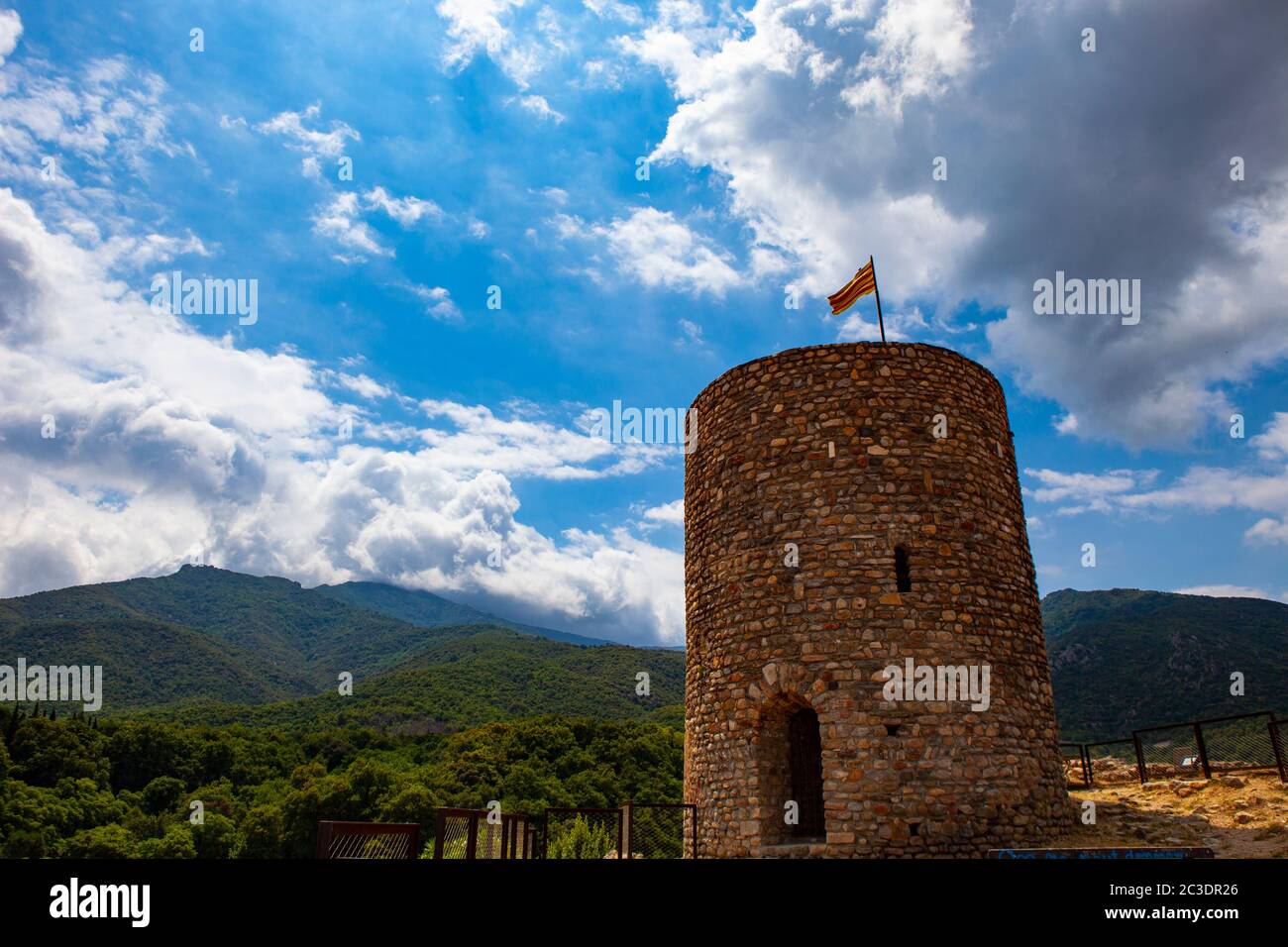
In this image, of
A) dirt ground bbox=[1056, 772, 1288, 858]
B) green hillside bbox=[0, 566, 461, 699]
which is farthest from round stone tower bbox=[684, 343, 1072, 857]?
green hillside bbox=[0, 566, 461, 699]

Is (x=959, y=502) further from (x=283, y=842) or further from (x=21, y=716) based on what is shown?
(x=21, y=716)

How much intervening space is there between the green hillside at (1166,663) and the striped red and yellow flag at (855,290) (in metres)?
26.7

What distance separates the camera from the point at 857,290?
45.0 feet

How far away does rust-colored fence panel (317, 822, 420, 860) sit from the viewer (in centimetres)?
652

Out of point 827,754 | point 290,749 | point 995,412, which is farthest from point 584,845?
point 290,749

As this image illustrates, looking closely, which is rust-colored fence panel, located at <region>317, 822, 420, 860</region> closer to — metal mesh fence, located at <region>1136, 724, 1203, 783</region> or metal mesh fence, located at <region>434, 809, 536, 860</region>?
metal mesh fence, located at <region>434, 809, 536, 860</region>

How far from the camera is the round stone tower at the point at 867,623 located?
1046 centimetres

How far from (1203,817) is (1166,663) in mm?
34623

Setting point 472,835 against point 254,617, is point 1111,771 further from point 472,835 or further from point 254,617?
point 254,617

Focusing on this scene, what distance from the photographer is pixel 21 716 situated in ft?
143

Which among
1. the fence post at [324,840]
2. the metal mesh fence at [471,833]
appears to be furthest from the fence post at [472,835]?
the fence post at [324,840]

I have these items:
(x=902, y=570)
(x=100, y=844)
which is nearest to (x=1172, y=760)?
(x=902, y=570)

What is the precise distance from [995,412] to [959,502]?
2.26m
